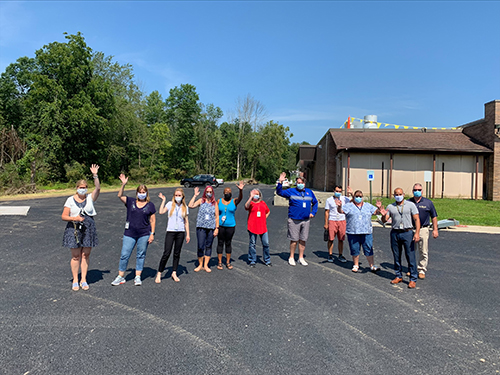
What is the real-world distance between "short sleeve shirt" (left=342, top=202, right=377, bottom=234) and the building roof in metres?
16.7

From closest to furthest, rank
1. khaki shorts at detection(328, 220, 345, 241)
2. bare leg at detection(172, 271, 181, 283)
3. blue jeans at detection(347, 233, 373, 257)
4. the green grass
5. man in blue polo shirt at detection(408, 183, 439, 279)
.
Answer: bare leg at detection(172, 271, 181, 283) → man in blue polo shirt at detection(408, 183, 439, 279) → blue jeans at detection(347, 233, 373, 257) → khaki shorts at detection(328, 220, 345, 241) → the green grass

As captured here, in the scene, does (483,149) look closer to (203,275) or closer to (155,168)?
(203,275)

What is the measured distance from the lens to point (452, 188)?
2375 cm

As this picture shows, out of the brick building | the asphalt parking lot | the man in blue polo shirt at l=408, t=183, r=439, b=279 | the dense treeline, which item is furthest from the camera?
the dense treeline

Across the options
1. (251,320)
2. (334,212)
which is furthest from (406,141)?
(251,320)

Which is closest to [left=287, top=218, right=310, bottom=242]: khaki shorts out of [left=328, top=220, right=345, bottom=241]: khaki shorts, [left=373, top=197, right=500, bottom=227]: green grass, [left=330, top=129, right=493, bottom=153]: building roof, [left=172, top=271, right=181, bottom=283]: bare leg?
[left=328, top=220, right=345, bottom=241]: khaki shorts

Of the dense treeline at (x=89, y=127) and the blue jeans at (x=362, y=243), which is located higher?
the dense treeline at (x=89, y=127)

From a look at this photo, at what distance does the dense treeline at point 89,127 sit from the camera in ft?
120

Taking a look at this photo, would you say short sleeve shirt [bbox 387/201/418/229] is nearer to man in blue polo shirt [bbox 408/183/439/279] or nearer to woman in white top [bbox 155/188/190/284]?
man in blue polo shirt [bbox 408/183/439/279]

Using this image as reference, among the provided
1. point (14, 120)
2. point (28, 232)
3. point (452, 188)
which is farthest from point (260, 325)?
point (14, 120)

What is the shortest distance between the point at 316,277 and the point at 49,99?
4082cm

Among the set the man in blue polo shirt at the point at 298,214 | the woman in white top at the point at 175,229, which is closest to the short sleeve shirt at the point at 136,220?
the woman in white top at the point at 175,229

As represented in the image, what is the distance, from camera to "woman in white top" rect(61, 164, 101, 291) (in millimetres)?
5508

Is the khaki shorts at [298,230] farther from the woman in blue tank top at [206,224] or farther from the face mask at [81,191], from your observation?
the face mask at [81,191]
